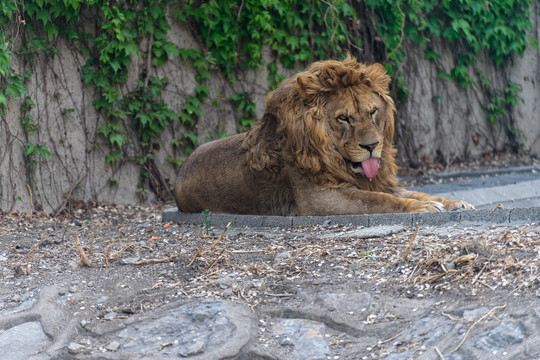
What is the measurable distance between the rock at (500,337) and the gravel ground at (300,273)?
83mm

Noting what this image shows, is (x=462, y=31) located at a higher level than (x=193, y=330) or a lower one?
higher

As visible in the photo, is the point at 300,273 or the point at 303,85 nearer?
the point at 300,273

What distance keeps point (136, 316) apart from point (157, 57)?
504 cm

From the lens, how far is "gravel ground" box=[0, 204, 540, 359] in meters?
3.26

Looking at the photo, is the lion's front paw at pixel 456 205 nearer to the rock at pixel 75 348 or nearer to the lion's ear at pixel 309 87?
the lion's ear at pixel 309 87

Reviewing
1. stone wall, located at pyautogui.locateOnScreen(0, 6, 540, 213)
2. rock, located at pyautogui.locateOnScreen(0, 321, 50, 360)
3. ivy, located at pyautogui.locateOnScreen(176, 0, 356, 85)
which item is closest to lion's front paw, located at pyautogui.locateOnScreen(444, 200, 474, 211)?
rock, located at pyautogui.locateOnScreen(0, 321, 50, 360)

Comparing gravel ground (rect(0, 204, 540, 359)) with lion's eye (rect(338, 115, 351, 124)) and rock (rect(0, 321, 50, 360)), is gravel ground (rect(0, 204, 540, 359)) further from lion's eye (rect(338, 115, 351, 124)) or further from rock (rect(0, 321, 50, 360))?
lion's eye (rect(338, 115, 351, 124))

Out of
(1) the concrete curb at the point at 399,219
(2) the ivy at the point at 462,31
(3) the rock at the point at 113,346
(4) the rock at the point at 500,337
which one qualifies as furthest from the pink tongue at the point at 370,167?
A: (2) the ivy at the point at 462,31

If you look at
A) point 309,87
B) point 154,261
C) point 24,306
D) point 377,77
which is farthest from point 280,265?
point 377,77

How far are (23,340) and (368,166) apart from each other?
116 inches

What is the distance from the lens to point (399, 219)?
4645 mm

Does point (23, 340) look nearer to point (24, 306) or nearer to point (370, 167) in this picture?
point (24, 306)

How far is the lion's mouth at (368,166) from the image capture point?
17.6 ft

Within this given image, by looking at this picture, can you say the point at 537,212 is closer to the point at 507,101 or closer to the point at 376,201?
the point at 376,201
